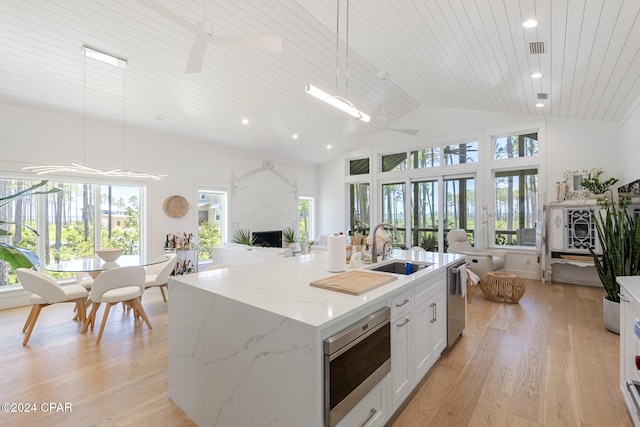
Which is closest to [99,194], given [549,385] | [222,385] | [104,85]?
[104,85]

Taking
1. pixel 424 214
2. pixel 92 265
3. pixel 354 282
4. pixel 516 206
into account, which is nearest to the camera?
pixel 354 282

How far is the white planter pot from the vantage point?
322 cm

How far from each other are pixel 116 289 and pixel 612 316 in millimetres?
5553

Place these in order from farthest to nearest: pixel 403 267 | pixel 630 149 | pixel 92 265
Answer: pixel 630 149 → pixel 92 265 → pixel 403 267

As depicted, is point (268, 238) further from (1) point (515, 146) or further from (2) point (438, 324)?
(1) point (515, 146)

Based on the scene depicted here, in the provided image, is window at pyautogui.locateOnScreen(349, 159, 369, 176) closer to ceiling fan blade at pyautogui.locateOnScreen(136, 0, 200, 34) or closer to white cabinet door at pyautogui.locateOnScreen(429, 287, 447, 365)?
white cabinet door at pyautogui.locateOnScreen(429, 287, 447, 365)

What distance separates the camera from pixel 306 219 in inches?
364

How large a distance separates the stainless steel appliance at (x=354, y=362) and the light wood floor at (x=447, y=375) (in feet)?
→ 2.18

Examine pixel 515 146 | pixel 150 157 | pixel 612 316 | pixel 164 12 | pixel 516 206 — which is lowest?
pixel 612 316

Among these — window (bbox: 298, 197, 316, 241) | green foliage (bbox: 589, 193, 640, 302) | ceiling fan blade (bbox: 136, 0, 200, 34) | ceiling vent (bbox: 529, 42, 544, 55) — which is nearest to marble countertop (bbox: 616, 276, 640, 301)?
green foliage (bbox: 589, 193, 640, 302)

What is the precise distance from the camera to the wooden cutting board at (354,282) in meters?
1.78

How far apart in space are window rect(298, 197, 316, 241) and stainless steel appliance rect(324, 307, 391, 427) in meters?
7.25

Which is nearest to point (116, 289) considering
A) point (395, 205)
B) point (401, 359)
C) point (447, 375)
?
point (401, 359)

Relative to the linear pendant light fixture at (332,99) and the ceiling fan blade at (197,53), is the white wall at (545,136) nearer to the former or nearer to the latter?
the linear pendant light fixture at (332,99)
